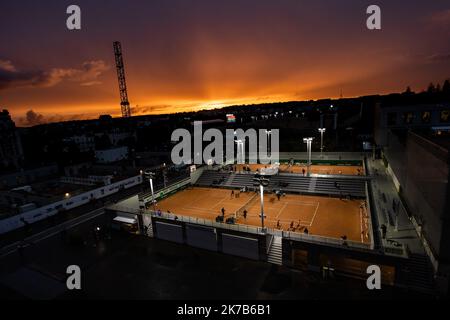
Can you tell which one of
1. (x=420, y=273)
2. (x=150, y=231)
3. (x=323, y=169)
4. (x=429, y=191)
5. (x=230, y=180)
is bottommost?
(x=150, y=231)

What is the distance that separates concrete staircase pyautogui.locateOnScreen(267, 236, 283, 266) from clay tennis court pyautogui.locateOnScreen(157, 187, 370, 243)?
10.1ft

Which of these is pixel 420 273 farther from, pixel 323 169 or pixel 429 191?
pixel 323 169

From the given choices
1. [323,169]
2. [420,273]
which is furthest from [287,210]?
[323,169]

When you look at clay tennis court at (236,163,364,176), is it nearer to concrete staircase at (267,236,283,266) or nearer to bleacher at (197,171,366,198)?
bleacher at (197,171,366,198)

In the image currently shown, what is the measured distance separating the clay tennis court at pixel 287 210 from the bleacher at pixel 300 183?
1129 millimetres

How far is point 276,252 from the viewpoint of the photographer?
16734 mm

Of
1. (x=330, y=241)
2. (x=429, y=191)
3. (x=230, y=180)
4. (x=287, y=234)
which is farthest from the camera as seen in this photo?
(x=230, y=180)

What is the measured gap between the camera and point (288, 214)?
2319 centimetres

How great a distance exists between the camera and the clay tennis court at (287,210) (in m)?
19.8

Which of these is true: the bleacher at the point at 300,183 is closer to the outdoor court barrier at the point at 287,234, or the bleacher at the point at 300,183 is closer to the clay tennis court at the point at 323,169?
the clay tennis court at the point at 323,169

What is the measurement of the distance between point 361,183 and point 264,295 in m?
19.4

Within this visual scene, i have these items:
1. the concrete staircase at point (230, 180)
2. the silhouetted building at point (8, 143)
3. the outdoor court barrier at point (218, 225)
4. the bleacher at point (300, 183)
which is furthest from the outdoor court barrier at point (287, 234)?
the silhouetted building at point (8, 143)

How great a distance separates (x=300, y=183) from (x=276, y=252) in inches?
579
